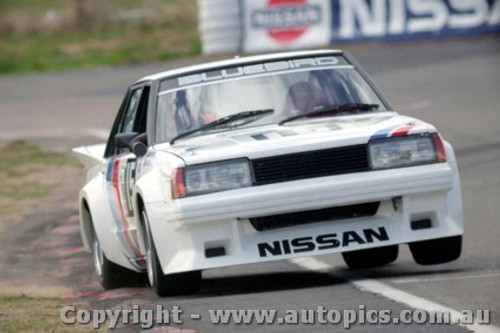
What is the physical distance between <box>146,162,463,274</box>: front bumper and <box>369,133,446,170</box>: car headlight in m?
0.06

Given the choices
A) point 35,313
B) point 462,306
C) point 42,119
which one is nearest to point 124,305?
point 35,313

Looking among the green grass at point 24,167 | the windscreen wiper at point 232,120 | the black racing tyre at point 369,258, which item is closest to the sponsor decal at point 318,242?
the windscreen wiper at point 232,120

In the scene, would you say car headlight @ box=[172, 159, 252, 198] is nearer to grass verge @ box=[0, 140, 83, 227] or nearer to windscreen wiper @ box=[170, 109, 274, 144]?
windscreen wiper @ box=[170, 109, 274, 144]

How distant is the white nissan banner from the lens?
1206 inches

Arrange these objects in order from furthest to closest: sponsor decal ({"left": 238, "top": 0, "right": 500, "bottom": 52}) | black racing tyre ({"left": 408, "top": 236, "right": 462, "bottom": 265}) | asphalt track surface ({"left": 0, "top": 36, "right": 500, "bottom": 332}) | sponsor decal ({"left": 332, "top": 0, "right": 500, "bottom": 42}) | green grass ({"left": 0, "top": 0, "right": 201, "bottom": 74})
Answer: green grass ({"left": 0, "top": 0, "right": 201, "bottom": 74})
sponsor decal ({"left": 238, "top": 0, "right": 500, "bottom": 52})
sponsor decal ({"left": 332, "top": 0, "right": 500, "bottom": 42})
black racing tyre ({"left": 408, "top": 236, "right": 462, "bottom": 265})
asphalt track surface ({"left": 0, "top": 36, "right": 500, "bottom": 332})

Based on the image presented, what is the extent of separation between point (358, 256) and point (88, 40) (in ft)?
103

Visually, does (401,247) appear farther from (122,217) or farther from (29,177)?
(29,177)

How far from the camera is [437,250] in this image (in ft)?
31.6

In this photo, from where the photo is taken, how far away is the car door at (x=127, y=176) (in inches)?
394

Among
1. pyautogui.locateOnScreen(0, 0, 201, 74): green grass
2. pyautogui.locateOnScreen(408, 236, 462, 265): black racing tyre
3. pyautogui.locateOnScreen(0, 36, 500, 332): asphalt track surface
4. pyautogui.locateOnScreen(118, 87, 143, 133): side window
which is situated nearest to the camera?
pyautogui.locateOnScreen(0, 36, 500, 332): asphalt track surface

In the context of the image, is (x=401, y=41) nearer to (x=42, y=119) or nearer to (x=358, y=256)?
(x=42, y=119)

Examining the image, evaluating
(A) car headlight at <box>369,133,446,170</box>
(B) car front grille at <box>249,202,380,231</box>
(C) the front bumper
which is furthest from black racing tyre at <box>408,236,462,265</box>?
(B) car front grille at <box>249,202,380,231</box>

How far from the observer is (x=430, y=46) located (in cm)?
3050

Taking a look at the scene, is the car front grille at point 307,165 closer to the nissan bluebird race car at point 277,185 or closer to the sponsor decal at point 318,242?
the nissan bluebird race car at point 277,185
